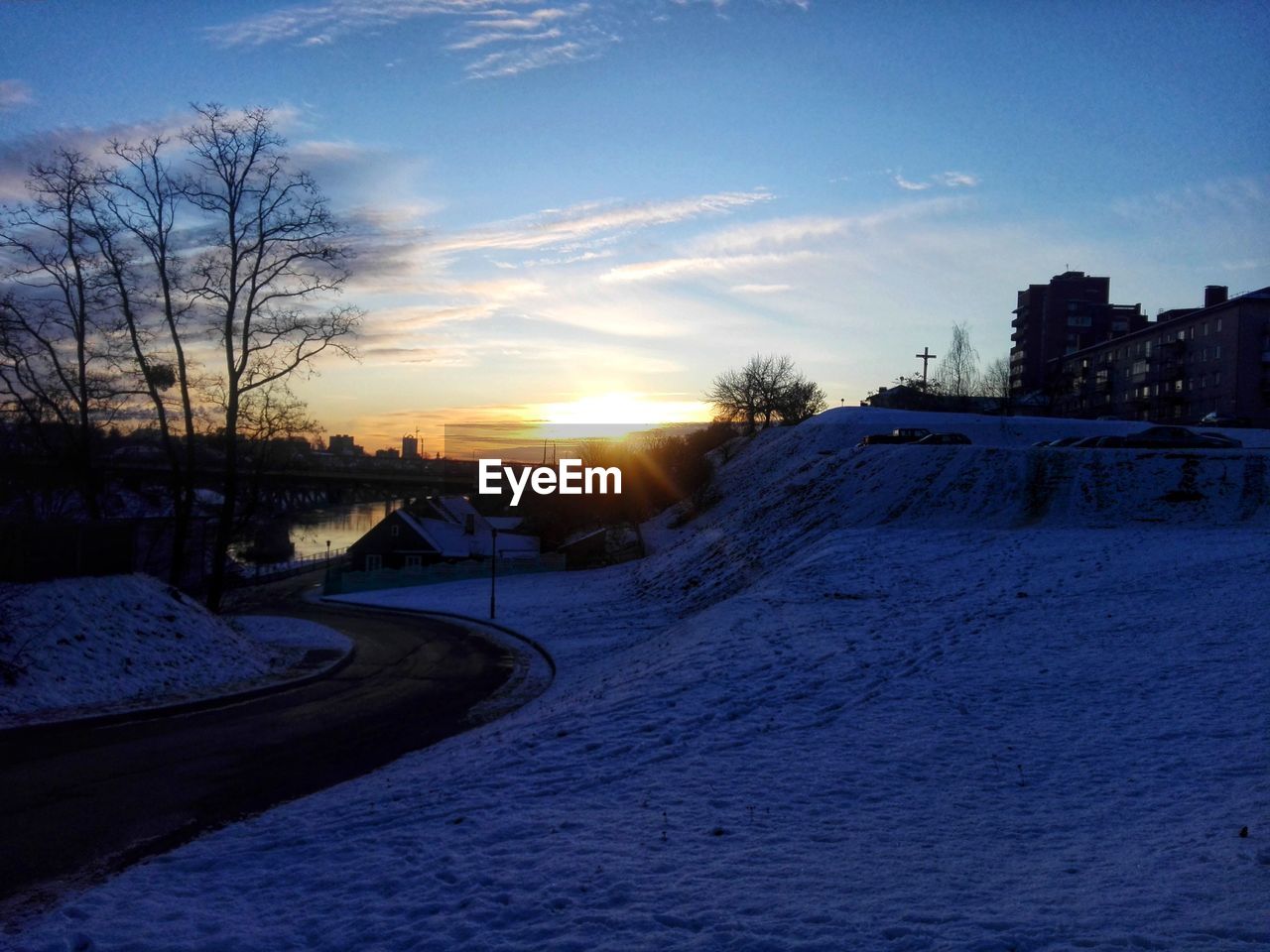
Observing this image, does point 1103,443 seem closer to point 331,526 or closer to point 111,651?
point 111,651

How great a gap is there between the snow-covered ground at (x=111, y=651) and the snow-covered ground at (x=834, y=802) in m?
6.97

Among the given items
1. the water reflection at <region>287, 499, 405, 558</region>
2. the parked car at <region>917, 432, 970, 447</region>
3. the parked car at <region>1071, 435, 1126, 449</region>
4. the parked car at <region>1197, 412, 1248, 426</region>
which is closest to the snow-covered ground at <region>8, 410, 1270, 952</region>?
the parked car at <region>1071, 435, 1126, 449</region>

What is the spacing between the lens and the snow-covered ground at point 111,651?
1697cm

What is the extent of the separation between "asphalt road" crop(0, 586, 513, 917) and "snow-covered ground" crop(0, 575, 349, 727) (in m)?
1.29

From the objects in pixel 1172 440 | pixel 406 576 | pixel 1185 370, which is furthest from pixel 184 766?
pixel 1185 370

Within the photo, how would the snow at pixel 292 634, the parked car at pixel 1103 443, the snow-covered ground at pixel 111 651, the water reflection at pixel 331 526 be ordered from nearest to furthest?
the snow-covered ground at pixel 111 651, the snow at pixel 292 634, the parked car at pixel 1103 443, the water reflection at pixel 331 526

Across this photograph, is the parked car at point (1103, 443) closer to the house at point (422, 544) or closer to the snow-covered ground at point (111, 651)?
the house at point (422, 544)

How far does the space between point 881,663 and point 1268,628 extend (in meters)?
6.14

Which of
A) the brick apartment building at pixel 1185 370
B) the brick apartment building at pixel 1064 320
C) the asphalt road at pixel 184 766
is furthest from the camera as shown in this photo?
the brick apartment building at pixel 1064 320

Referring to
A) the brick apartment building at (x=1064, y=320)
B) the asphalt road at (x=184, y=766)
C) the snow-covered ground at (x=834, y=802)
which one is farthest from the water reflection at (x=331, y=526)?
the brick apartment building at (x=1064, y=320)

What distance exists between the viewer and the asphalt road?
945 centimetres

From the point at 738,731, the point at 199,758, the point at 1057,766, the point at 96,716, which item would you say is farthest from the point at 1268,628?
the point at 96,716

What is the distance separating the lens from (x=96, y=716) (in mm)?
16328

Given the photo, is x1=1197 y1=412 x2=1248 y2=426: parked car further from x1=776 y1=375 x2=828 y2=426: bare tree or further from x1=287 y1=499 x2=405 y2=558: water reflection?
x1=287 y1=499 x2=405 y2=558: water reflection
